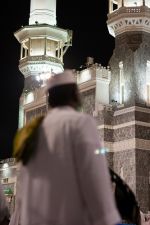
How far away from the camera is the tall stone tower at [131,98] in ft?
66.9

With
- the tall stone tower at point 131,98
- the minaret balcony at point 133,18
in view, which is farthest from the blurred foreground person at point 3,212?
the minaret balcony at point 133,18

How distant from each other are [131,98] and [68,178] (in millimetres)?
19437

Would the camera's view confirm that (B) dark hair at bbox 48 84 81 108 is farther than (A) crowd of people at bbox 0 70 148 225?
Yes

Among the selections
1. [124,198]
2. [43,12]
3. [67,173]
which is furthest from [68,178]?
[43,12]

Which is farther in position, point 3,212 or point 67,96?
point 3,212

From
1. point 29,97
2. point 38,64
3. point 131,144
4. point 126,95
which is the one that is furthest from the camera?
point 38,64

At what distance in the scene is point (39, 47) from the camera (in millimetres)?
31000

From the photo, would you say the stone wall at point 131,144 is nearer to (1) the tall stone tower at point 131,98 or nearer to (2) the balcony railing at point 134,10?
(1) the tall stone tower at point 131,98

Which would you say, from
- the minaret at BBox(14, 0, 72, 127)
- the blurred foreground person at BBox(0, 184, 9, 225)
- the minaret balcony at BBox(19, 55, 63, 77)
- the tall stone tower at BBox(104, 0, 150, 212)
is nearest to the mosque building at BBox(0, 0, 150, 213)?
the tall stone tower at BBox(104, 0, 150, 212)

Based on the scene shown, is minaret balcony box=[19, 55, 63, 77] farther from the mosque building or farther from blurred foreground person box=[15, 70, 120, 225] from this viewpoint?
blurred foreground person box=[15, 70, 120, 225]

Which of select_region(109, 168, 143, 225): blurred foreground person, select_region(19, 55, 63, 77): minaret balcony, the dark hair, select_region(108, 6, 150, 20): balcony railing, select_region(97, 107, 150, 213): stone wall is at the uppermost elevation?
select_region(108, 6, 150, 20): balcony railing

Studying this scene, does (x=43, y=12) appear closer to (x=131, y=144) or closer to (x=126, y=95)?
(x=126, y=95)

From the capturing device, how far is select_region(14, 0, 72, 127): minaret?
2964 centimetres

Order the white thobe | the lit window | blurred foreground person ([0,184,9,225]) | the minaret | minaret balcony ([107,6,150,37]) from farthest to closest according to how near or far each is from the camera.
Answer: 1. the minaret
2. the lit window
3. minaret balcony ([107,6,150,37])
4. blurred foreground person ([0,184,9,225])
5. the white thobe
